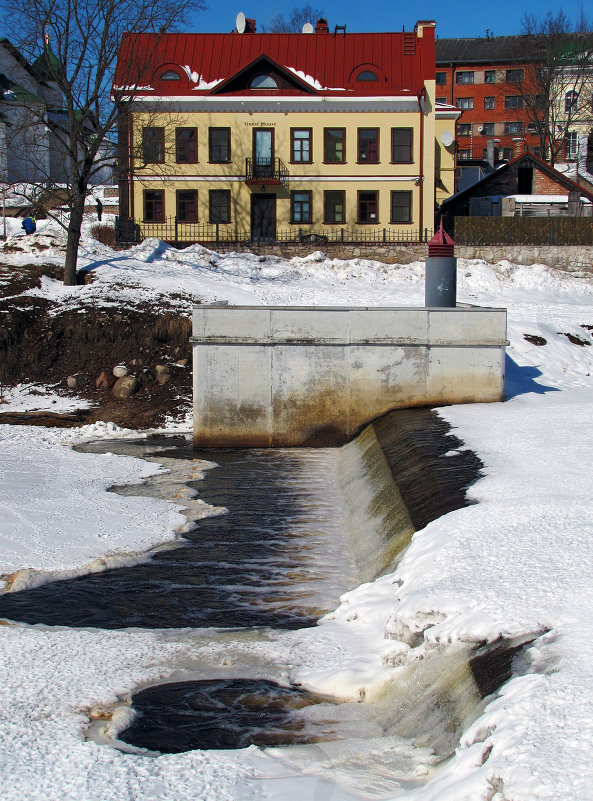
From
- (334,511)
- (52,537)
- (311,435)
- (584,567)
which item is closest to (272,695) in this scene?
(584,567)

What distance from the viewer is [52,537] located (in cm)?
1154

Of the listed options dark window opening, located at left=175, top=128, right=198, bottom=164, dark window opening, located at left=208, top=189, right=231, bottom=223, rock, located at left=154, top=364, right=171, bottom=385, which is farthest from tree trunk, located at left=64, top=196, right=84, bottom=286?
dark window opening, located at left=208, top=189, right=231, bottom=223

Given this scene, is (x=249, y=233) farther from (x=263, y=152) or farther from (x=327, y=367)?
(x=327, y=367)

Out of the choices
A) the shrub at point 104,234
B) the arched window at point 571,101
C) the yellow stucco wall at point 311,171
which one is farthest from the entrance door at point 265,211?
the arched window at point 571,101

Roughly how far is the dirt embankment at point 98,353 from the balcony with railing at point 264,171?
1496 centimetres

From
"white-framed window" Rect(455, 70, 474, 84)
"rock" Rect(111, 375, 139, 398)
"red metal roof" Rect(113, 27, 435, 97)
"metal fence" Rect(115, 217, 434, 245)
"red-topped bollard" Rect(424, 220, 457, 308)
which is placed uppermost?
"white-framed window" Rect(455, 70, 474, 84)

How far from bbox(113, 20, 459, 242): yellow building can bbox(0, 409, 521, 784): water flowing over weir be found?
2179 cm

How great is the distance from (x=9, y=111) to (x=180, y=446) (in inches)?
1470

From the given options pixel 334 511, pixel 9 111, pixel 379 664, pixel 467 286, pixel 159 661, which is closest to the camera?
pixel 379 664

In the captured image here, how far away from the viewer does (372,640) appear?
7934 millimetres

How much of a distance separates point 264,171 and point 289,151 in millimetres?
1329

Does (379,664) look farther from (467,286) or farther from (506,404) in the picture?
(467,286)

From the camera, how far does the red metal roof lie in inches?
1548

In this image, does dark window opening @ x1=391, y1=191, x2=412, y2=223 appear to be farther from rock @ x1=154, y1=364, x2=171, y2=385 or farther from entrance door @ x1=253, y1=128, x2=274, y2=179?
rock @ x1=154, y1=364, x2=171, y2=385
